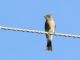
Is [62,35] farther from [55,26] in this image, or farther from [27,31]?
[55,26]

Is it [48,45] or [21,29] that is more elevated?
[21,29]

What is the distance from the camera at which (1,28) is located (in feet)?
22.1

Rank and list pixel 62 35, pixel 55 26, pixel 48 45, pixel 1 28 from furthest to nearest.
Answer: pixel 55 26
pixel 48 45
pixel 62 35
pixel 1 28

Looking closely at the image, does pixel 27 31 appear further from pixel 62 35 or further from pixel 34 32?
pixel 62 35

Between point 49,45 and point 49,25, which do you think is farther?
point 49,25

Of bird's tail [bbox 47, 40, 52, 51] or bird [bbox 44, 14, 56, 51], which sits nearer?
bird's tail [bbox 47, 40, 52, 51]

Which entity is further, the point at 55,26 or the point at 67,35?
the point at 55,26

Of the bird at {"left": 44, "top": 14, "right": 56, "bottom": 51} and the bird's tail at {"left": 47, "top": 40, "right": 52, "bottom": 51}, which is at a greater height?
the bird at {"left": 44, "top": 14, "right": 56, "bottom": 51}

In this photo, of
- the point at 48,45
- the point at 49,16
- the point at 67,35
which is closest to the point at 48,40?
the point at 48,45

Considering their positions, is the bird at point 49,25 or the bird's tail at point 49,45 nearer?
the bird's tail at point 49,45

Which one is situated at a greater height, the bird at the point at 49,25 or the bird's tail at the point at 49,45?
the bird at the point at 49,25

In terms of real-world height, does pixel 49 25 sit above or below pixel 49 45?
above

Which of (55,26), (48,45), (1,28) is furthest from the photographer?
(55,26)

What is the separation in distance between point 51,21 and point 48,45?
61.3 inches
